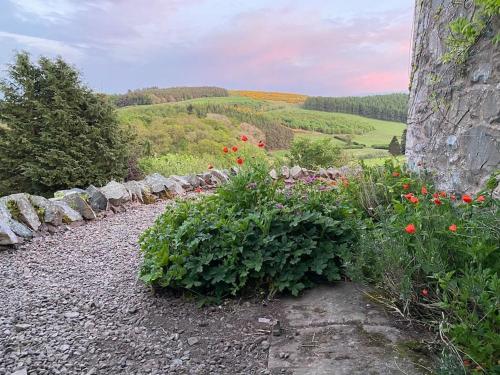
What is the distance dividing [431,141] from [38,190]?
230 inches

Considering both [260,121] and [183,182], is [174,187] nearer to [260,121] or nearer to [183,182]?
[183,182]

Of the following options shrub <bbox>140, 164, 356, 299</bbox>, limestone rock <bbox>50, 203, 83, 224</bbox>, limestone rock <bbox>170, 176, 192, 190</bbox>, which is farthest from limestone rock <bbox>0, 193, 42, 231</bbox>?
limestone rock <bbox>170, 176, 192, 190</bbox>

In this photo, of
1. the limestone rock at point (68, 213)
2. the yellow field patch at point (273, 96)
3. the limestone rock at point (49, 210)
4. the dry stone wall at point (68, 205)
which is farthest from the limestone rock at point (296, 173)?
the yellow field patch at point (273, 96)

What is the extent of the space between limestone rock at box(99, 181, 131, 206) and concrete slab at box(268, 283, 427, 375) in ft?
11.9

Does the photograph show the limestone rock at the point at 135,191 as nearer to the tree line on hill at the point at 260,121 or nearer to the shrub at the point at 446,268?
the shrub at the point at 446,268

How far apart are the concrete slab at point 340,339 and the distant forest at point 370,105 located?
9.47 m

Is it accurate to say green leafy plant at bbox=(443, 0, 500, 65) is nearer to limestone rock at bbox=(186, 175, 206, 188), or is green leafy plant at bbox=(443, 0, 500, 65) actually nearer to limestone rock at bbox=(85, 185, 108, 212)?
limestone rock at bbox=(85, 185, 108, 212)

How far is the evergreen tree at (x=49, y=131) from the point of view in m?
6.34

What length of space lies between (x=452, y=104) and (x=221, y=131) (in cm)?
948

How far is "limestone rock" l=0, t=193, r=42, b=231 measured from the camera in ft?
14.2

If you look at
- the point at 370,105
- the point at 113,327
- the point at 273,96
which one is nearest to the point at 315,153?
the point at 370,105

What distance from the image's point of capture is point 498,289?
4.79 feet

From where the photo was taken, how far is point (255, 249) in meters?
2.56

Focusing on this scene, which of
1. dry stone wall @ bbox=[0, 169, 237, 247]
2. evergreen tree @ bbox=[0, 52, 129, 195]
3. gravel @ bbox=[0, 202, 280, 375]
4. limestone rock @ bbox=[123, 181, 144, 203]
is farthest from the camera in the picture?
evergreen tree @ bbox=[0, 52, 129, 195]
